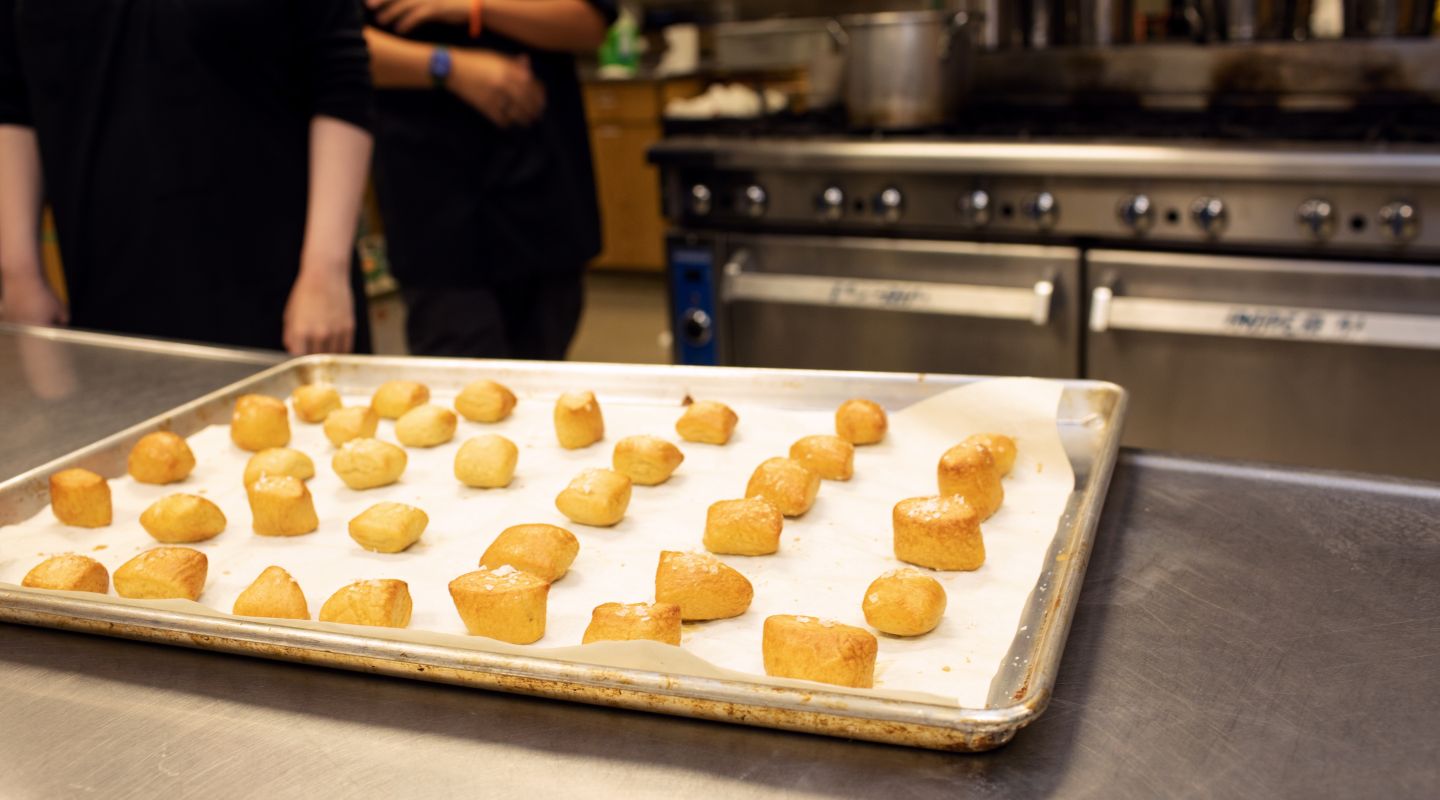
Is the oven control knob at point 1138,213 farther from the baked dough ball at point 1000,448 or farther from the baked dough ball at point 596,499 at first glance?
the baked dough ball at point 596,499

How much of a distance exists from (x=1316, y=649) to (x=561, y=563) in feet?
1.65

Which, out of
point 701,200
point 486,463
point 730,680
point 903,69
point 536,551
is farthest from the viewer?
point 701,200

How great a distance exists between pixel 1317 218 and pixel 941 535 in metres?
1.45

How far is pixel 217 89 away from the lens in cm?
167

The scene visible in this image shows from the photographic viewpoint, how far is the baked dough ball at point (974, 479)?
0.93 metres

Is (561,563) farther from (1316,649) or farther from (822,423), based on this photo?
(1316,649)

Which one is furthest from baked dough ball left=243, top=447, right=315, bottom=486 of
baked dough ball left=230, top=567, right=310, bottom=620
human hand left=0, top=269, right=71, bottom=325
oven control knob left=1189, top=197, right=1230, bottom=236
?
oven control knob left=1189, top=197, right=1230, bottom=236

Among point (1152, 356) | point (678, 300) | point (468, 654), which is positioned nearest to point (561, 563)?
point (468, 654)

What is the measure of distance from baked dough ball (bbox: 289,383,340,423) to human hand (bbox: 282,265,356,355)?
41cm

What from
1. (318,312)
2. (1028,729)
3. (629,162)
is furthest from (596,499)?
(629,162)

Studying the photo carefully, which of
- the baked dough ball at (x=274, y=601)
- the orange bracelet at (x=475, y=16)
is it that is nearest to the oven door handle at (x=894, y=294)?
the orange bracelet at (x=475, y=16)

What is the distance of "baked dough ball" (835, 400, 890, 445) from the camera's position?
1.09 meters

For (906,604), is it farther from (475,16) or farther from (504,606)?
(475,16)

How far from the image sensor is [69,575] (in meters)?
0.84
